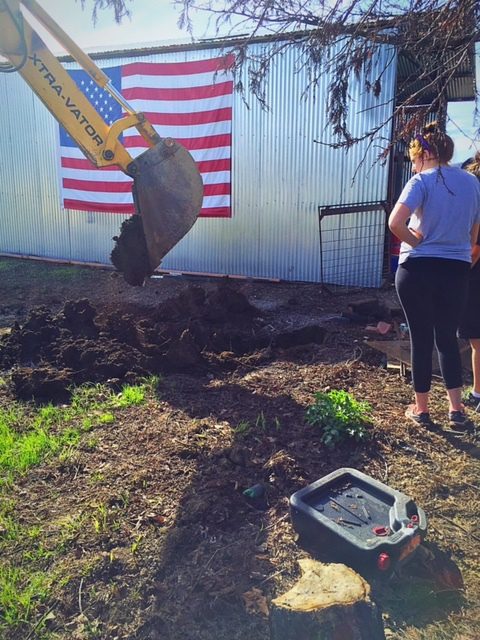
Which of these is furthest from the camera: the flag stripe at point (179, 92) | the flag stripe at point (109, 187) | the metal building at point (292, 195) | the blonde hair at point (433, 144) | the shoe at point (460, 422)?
the flag stripe at point (109, 187)

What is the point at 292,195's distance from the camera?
30.1 ft

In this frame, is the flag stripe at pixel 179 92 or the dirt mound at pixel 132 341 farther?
the flag stripe at pixel 179 92

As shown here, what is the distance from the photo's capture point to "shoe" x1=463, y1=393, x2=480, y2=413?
421 centimetres

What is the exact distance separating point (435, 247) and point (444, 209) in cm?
24

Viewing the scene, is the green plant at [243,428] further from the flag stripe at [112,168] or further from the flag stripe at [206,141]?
the flag stripe at [206,141]

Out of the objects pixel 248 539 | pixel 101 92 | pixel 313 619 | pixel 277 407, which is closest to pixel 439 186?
pixel 277 407

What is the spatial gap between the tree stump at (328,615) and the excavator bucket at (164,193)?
13.4 ft

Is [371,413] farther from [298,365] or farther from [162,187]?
[162,187]

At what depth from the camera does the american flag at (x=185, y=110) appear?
30.6 feet

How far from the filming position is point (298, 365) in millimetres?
5207

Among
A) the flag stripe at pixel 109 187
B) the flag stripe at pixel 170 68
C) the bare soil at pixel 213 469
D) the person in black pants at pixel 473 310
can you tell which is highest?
the flag stripe at pixel 170 68

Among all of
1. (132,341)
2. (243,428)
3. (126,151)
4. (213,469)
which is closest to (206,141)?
(126,151)

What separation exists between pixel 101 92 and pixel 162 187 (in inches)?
225

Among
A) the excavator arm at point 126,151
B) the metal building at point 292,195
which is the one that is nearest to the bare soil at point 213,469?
the excavator arm at point 126,151
